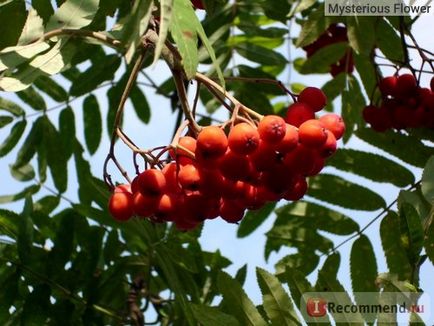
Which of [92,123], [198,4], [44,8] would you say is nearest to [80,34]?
→ [44,8]

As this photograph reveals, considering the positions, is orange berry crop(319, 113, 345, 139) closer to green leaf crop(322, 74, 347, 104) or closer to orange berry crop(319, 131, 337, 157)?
orange berry crop(319, 131, 337, 157)

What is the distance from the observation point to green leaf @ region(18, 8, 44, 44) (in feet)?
7.32

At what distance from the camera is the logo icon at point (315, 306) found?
226cm

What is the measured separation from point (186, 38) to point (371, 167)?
135 centimetres

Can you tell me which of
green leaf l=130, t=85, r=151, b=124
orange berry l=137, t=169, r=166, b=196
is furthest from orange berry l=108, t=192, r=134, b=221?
green leaf l=130, t=85, r=151, b=124

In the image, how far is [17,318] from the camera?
2859mm

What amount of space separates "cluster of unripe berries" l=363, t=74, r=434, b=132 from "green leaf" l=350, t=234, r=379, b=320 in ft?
1.33

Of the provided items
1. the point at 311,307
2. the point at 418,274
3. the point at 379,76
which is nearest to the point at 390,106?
Result: the point at 379,76

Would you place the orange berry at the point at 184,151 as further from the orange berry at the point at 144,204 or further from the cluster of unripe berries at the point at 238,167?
the orange berry at the point at 144,204

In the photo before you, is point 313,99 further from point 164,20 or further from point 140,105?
point 140,105

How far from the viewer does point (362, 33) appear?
3123mm

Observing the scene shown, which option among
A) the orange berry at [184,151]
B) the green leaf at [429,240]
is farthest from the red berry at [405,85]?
the orange berry at [184,151]

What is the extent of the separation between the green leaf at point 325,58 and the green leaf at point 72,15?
1546mm

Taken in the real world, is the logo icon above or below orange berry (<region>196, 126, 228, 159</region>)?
below
